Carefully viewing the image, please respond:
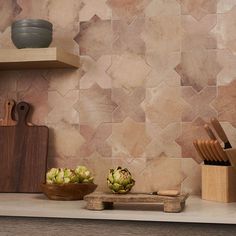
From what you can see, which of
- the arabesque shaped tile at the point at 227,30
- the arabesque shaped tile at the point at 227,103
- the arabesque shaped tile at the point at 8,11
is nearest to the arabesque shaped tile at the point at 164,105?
the arabesque shaped tile at the point at 227,103

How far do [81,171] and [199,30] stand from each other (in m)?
0.78

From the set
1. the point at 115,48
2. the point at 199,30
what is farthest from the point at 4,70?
the point at 199,30

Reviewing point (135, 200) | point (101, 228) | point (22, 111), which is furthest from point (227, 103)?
A: point (22, 111)

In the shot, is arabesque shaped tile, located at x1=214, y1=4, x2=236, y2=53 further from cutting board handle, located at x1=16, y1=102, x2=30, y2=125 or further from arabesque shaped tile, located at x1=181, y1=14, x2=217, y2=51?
cutting board handle, located at x1=16, y1=102, x2=30, y2=125

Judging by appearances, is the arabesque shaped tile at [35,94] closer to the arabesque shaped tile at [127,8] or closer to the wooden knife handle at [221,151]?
the arabesque shaped tile at [127,8]

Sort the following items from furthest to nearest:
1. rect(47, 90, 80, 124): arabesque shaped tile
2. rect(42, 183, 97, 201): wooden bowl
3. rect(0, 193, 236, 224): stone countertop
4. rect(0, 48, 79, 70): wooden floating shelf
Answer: rect(47, 90, 80, 124): arabesque shaped tile → rect(0, 48, 79, 70): wooden floating shelf → rect(42, 183, 97, 201): wooden bowl → rect(0, 193, 236, 224): stone countertop

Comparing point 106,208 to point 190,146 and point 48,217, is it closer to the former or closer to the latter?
point 48,217

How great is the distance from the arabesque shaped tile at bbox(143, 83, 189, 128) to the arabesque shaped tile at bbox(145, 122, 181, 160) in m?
0.02

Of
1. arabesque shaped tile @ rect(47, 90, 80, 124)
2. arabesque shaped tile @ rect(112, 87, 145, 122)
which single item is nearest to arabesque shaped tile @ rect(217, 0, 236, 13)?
arabesque shaped tile @ rect(112, 87, 145, 122)

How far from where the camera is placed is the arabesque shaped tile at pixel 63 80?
226 centimetres

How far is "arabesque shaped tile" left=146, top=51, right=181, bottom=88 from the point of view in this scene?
215 centimetres

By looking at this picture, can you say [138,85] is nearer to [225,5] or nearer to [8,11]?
[225,5]

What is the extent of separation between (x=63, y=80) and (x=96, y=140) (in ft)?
1.04

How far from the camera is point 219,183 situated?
1.86m
